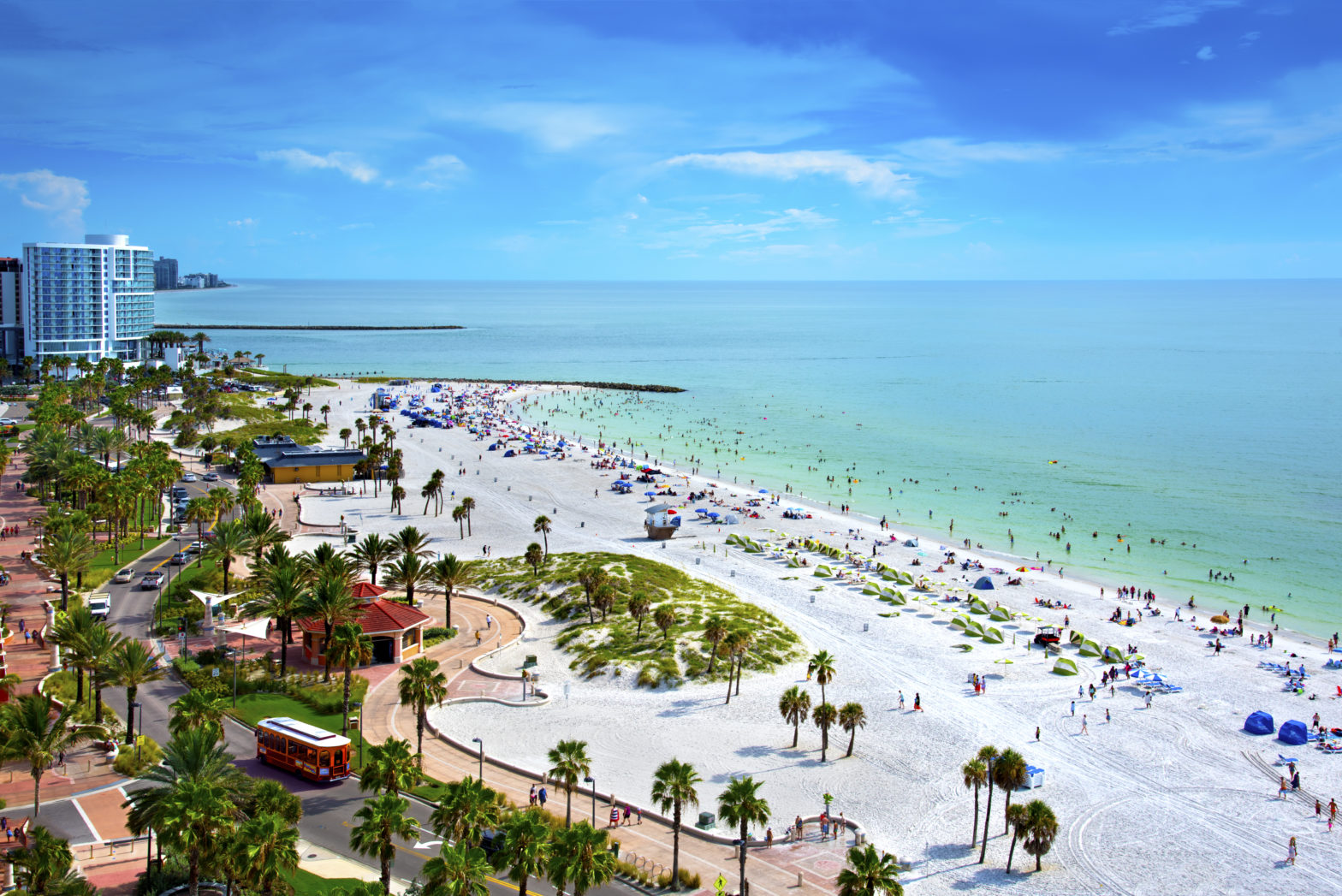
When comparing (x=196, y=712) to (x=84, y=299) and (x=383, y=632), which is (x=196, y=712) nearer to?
(x=383, y=632)

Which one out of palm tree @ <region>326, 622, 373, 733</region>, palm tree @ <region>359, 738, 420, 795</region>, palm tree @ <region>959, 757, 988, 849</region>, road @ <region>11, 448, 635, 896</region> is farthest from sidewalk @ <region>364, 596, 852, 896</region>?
palm tree @ <region>359, 738, 420, 795</region>

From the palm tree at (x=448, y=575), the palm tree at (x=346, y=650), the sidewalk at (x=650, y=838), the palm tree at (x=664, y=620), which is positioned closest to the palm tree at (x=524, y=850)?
the sidewalk at (x=650, y=838)

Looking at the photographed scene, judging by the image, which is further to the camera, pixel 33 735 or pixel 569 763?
pixel 33 735

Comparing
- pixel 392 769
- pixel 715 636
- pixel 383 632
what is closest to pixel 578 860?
pixel 392 769

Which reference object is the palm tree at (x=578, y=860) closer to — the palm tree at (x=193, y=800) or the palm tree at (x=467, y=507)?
the palm tree at (x=193, y=800)

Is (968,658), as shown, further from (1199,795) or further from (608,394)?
(608,394)

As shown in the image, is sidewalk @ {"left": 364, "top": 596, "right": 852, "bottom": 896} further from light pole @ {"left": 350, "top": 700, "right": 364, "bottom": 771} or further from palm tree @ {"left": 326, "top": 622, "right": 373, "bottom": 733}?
palm tree @ {"left": 326, "top": 622, "right": 373, "bottom": 733}
